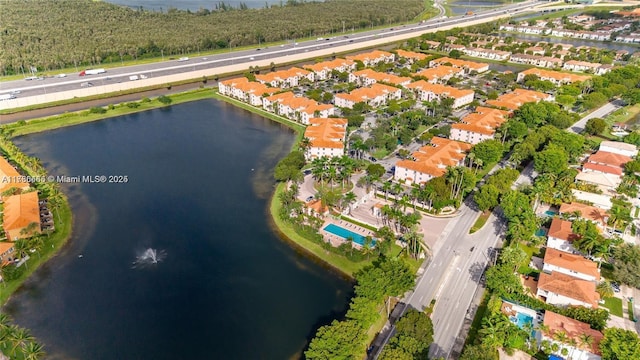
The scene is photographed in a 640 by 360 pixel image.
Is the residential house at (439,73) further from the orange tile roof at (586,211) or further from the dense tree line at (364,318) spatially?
the dense tree line at (364,318)

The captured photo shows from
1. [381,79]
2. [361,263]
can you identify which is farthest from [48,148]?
[381,79]

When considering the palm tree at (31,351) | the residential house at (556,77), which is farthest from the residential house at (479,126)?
the palm tree at (31,351)

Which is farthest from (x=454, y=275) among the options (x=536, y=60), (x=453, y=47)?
(x=453, y=47)

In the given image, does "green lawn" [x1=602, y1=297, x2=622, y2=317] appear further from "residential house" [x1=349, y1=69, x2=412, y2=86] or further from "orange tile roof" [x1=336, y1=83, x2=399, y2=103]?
"residential house" [x1=349, y1=69, x2=412, y2=86]

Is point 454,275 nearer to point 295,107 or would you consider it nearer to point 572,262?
point 572,262

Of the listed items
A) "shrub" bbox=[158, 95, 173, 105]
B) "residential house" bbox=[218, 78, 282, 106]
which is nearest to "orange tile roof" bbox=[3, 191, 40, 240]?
"shrub" bbox=[158, 95, 173, 105]

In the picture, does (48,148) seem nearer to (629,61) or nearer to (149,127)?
(149,127)
